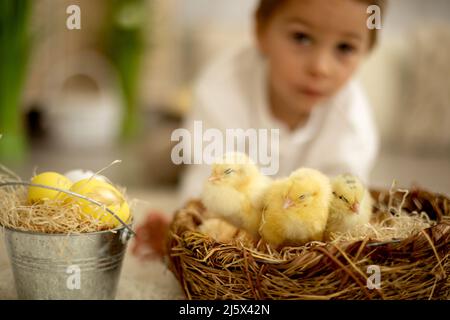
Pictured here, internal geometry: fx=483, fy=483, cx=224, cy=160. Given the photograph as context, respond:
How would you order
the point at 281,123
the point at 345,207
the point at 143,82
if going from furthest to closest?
the point at 143,82 < the point at 281,123 < the point at 345,207

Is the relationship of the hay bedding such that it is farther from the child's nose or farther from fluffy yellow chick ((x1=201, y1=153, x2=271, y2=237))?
the child's nose

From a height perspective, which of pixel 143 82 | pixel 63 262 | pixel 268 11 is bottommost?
pixel 63 262

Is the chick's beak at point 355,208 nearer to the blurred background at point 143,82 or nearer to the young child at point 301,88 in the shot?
Answer: the young child at point 301,88

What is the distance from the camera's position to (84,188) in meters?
0.64

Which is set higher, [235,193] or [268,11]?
[268,11]

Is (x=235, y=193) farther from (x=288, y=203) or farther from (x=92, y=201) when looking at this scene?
(x=92, y=201)

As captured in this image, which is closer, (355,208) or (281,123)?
(355,208)

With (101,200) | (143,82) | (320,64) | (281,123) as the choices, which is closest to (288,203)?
(101,200)

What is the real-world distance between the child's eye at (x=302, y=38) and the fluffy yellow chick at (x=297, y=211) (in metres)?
0.46

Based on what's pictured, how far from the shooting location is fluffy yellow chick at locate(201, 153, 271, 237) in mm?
706

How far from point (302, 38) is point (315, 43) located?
0.04 m

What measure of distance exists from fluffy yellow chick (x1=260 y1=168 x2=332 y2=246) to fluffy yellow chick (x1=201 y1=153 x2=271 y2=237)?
4 centimetres

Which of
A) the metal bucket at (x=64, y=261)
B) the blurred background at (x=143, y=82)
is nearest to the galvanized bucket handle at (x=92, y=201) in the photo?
the metal bucket at (x=64, y=261)

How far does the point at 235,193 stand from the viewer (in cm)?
71
